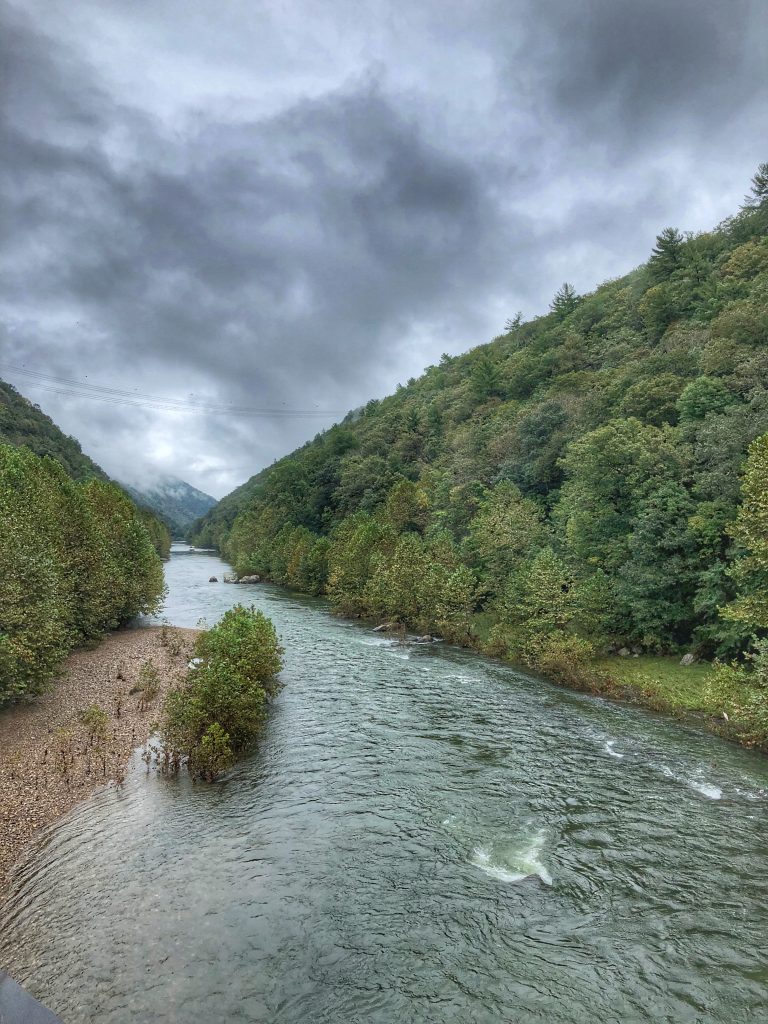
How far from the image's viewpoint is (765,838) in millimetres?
17359

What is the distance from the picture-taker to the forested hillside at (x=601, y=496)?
1383 inches

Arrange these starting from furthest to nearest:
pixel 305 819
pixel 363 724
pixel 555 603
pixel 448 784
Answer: pixel 555 603, pixel 363 724, pixel 448 784, pixel 305 819

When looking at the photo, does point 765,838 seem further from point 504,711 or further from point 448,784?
point 504,711

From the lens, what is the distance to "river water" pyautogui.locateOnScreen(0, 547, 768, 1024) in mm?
11438

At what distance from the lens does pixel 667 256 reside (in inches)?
4163

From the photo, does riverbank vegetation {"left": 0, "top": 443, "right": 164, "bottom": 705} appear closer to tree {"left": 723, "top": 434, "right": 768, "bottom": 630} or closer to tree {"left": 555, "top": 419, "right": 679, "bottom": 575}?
tree {"left": 723, "top": 434, "right": 768, "bottom": 630}

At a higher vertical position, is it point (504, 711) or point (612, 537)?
point (612, 537)

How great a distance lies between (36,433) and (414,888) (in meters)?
157

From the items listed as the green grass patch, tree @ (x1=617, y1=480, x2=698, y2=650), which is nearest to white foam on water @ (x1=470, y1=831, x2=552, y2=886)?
the green grass patch

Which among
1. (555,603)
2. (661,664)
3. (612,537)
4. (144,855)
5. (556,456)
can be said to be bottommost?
(144,855)

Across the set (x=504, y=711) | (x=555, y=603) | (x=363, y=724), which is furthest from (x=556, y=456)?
(x=363, y=724)

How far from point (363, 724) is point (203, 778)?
900cm

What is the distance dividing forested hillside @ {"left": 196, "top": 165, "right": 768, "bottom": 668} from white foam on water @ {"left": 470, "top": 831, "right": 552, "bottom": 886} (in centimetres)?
1588

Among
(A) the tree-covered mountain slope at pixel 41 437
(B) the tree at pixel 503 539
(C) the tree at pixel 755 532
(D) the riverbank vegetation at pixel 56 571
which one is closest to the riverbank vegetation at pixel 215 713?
(D) the riverbank vegetation at pixel 56 571
